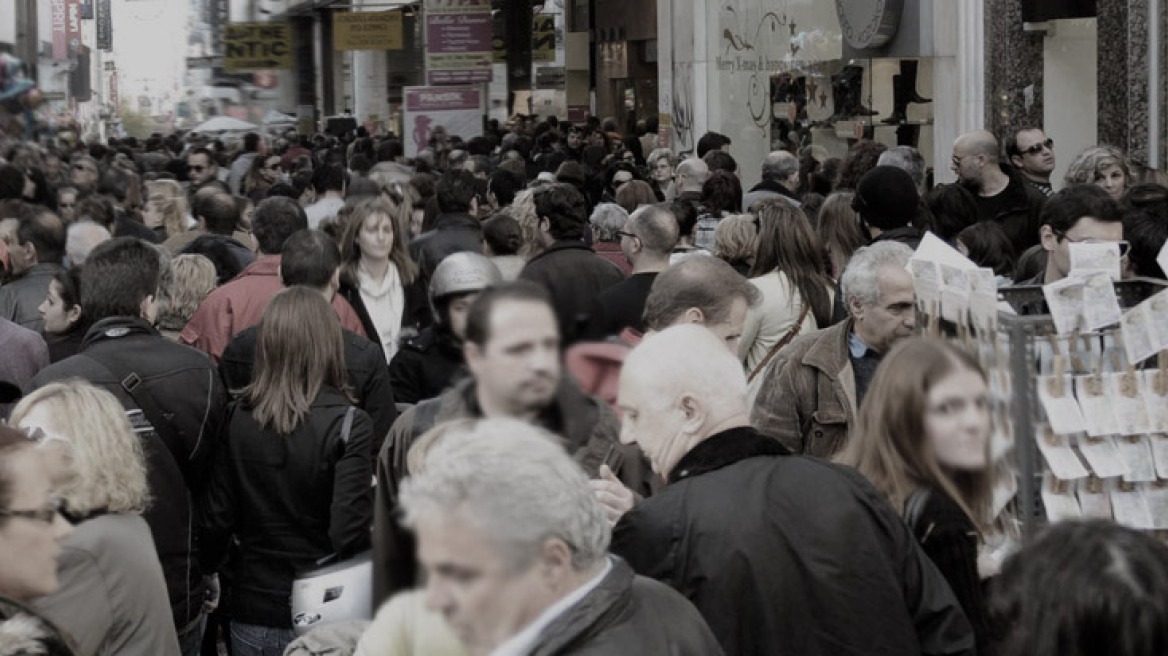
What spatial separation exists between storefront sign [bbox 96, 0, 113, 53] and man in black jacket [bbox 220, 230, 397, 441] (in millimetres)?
1348

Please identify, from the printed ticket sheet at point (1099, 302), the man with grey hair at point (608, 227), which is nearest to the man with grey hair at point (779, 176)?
the man with grey hair at point (608, 227)

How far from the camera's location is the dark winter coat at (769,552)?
3578mm

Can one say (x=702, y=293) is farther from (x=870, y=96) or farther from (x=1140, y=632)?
(x=870, y=96)

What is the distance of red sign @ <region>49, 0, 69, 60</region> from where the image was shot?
7817mm

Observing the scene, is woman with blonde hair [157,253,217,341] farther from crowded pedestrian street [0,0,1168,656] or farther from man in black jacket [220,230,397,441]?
man in black jacket [220,230,397,441]

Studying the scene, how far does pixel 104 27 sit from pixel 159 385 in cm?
294

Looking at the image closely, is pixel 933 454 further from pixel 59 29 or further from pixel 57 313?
pixel 59 29

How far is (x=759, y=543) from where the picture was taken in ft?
11.7

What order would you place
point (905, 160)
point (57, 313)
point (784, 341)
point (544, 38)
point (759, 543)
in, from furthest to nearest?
point (544, 38), point (905, 160), point (57, 313), point (784, 341), point (759, 543)

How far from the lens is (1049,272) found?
645 centimetres

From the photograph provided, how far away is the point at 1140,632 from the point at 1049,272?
4.20 m

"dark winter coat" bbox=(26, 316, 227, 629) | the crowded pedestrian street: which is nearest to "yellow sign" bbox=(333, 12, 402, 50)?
the crowded pedestrian street

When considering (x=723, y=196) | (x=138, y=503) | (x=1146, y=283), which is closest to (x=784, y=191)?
(x=723, y=196)

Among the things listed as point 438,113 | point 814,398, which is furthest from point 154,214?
point 438,113
